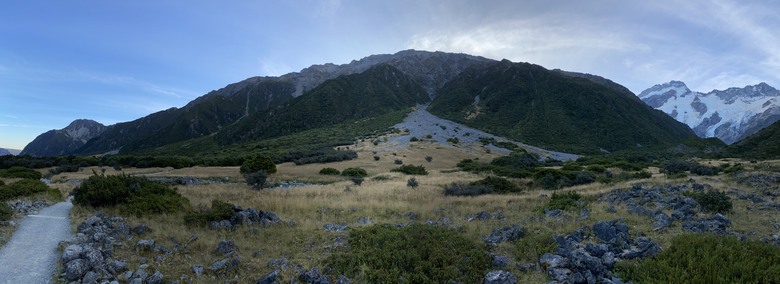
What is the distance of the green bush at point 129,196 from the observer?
14992mm

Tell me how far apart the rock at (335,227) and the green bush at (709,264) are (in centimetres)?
861

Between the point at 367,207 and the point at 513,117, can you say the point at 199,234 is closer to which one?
the point at 367,207

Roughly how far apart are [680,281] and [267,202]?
53.4 ft

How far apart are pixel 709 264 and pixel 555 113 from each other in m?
147

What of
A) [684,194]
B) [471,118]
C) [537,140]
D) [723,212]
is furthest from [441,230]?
[471,118]

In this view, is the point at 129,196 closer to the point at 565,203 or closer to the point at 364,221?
the point at 364,221

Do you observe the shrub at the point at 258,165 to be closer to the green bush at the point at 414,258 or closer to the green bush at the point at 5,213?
the green bush at the point at 5,213

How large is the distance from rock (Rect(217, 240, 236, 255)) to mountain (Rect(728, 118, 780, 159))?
8085 centimetres

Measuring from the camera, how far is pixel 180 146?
595ft

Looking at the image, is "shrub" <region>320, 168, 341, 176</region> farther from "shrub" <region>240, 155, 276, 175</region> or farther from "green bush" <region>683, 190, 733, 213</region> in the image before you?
"green bush" <region>683, 190, 733, 213</region>

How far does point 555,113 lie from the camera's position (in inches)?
5650

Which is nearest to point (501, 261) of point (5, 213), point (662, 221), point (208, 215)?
point (662, 221)

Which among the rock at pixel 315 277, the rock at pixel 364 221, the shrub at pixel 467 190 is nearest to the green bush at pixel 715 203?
the shrub at pixel 467 190

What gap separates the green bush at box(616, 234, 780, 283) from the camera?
279 inches
